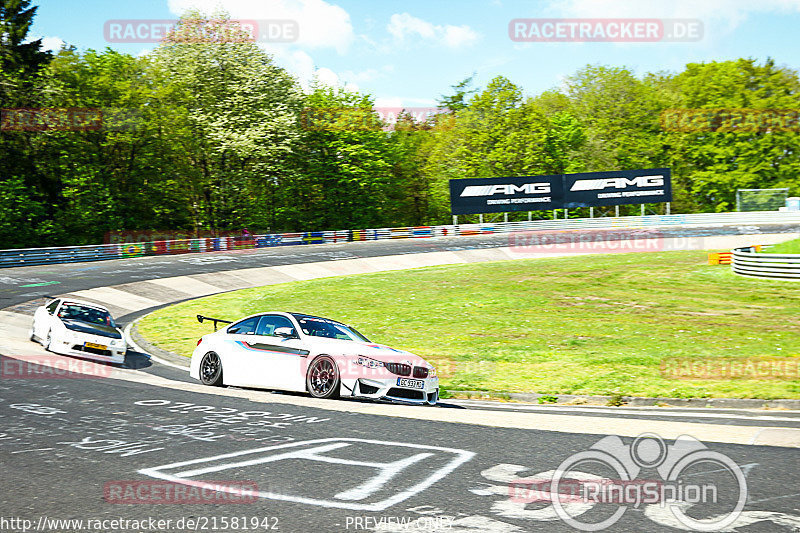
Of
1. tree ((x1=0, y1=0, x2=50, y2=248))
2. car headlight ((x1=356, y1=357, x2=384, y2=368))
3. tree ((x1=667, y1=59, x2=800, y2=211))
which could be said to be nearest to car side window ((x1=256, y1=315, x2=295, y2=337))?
car headlight ((x1=356, y1=357, x2=384, y2=368))

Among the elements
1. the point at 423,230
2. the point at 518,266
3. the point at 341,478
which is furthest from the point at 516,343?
the point at 423,230

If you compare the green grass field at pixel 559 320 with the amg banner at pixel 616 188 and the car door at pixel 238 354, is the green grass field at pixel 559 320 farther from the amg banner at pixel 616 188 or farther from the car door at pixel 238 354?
the amg banner at pixel 616 188

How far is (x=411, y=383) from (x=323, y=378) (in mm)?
1483

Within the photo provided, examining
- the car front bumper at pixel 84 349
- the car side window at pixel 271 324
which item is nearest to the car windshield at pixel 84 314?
the car front bumper at pixel 84 349

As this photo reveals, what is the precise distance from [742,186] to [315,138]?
146 feet

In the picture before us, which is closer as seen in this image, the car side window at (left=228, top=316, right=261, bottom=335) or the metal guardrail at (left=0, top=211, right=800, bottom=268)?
the car side window at (left=228, top=316, right=261, bottom=335)

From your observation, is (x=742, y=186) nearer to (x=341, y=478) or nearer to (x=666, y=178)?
(x=666, y=178)

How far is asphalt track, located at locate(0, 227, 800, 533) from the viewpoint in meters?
5.59

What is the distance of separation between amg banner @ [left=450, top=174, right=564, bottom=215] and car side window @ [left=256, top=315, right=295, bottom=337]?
46.6 meters

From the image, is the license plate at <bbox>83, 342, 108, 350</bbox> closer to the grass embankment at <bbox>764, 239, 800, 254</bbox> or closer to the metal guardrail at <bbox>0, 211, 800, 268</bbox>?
the grass embankment at <bbox>764, 239, 800, 254</bbox>

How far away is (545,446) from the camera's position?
7.98 meters

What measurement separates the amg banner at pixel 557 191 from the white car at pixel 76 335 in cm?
4268

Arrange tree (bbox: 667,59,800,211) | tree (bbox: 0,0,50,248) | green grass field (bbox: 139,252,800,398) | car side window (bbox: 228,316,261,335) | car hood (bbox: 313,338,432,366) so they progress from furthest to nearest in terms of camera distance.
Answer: tree (bbox: 667,59,800,211) → tree (bbox: 0,0,50,248) → green grass field (bbox: 139,252,800,398) → car side window (bbox: 228,316,261,335) → car hood (bbox: 313,338,432,366)

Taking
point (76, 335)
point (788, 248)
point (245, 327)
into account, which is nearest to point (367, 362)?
point (245, 327)
